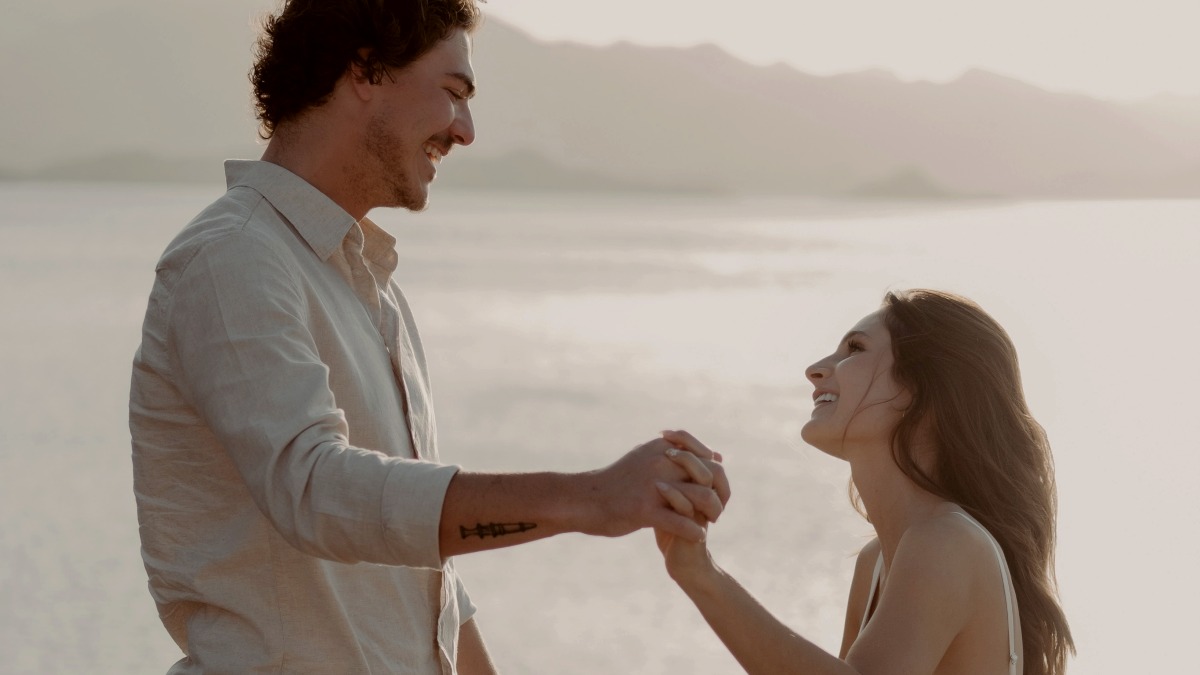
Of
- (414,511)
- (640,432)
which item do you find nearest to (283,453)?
(414,511)

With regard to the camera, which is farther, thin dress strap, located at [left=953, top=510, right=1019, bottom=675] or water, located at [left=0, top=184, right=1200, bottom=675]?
water, located at [left=0, top=184, right=1200, bottom=675]

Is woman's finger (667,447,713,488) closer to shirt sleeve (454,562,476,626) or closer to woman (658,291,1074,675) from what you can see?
woman (658,291,1074,675)

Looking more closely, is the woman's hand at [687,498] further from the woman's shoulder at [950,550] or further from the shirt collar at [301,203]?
the shirt collar at [301,203]

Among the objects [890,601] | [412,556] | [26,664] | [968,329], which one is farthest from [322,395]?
[26,664]

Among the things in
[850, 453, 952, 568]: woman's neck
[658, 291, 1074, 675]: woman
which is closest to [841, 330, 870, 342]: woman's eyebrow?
[658, 291, 1074, 675]: woman

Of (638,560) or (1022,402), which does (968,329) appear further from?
(638,560)

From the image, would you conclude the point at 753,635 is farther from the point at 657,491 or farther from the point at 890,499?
the point at 657,491

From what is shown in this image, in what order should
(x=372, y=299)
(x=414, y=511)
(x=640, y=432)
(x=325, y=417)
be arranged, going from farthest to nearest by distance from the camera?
(x=640, y=432)
(x=372, y=299)
(x=325, y=417)
(x=414, y=511)

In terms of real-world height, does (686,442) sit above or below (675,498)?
above

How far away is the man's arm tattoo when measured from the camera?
7.46 feet

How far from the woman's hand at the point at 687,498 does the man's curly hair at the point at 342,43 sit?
0.99 meters

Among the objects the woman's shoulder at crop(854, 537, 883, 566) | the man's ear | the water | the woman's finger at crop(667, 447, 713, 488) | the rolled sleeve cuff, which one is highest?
the water

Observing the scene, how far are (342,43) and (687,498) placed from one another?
121cm

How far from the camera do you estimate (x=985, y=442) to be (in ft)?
11.1
